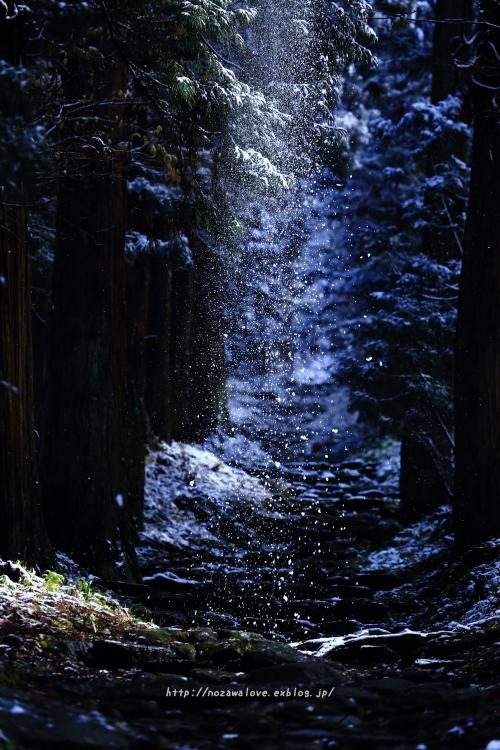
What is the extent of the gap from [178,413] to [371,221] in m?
9.14

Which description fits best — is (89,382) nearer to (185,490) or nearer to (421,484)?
(185,490)

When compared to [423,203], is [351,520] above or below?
below

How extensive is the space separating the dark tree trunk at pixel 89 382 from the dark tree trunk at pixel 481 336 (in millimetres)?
4143

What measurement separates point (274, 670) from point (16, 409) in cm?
326

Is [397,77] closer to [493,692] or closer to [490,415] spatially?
[490,415]

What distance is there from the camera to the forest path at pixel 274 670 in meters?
3.82

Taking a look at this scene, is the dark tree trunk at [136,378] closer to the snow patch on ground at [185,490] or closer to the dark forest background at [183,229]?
the dark forest background at [183,229]

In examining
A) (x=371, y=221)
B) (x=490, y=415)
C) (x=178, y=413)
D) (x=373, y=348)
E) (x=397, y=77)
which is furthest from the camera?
(x=371, y=221)

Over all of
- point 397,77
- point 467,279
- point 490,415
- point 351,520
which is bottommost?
point 351,520

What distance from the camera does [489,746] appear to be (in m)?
3.47

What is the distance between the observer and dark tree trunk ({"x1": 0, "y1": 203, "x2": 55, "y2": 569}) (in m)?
6.83

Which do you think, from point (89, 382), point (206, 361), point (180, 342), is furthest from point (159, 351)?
point (89, 382)

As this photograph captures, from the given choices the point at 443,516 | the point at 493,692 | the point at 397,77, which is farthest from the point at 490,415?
the point at 397,77

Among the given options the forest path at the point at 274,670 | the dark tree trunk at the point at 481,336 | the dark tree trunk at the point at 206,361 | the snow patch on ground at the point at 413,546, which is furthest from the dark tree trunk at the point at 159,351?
the dark tree trunk at the point at 481,336
